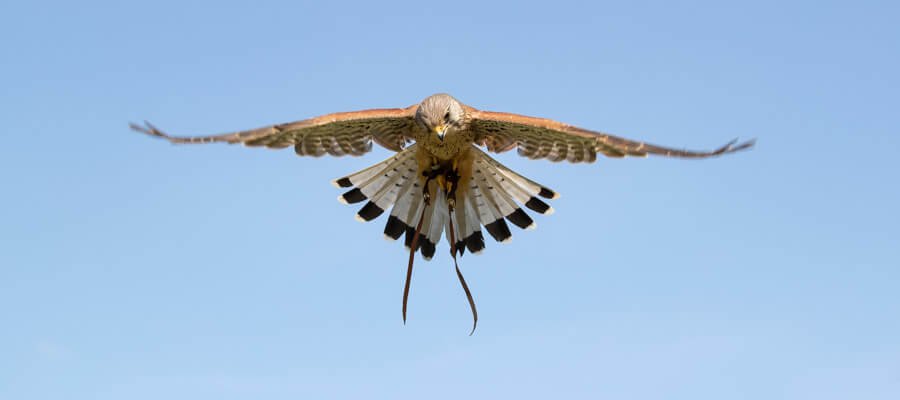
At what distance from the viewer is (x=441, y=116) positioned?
948 centimetres

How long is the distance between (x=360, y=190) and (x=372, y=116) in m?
0.93

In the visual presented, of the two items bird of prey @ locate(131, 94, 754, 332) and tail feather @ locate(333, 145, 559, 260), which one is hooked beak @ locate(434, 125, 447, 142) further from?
tail feather @ locate(333, 145, 559, 260)

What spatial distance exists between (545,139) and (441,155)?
3.05ft

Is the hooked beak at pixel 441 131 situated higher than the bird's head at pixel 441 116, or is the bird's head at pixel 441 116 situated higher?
the bird's head at pixel 441 116

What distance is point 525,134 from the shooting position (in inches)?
385

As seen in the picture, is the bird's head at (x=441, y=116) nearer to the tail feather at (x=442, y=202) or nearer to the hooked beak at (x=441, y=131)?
the hooked beak at (x=441, y=131)

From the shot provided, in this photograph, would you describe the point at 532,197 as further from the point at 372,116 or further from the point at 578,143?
the point at 372,116

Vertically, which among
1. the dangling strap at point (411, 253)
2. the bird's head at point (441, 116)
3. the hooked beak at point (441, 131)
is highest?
the bird's head at point (441, 116)

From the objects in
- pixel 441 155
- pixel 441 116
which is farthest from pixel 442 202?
pixel 441 116

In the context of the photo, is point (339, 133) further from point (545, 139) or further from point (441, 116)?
point (545, 139)

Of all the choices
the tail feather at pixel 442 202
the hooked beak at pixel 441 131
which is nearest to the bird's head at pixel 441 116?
the hooked beak at pixel 441 131

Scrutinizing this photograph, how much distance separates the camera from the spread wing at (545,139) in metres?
9.21

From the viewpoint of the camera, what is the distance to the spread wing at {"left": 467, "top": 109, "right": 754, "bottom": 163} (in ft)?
30.2

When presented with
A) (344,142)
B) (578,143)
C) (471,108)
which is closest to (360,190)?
(344,142)
